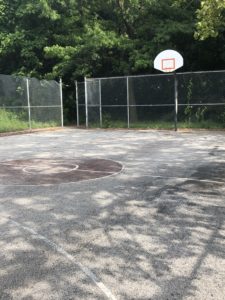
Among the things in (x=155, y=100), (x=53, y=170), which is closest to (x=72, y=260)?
(x=53, y=170)

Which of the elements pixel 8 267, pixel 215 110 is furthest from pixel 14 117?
pixel 8 267

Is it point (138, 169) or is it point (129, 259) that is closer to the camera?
point (129, 259)

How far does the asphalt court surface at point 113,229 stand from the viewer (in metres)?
4.22

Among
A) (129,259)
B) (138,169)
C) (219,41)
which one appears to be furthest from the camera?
(219,41)

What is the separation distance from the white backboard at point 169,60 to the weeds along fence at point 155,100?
46 centimetres

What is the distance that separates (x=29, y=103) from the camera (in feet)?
73.1

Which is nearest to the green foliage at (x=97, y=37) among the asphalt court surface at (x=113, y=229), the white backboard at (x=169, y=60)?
the white backboard at (x=169, y=60)

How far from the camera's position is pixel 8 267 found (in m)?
4.65

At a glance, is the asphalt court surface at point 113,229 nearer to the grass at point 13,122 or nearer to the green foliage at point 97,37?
the grass at point 13,122

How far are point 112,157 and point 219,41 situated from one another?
1435 cm

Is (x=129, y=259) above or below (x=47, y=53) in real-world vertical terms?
below

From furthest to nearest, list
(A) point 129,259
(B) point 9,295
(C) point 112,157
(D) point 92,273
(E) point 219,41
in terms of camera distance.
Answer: (E) point 219,41 < (C) point 112,157 < (A) point 129,259 < (D) point 92,273 < (B) point 9,295

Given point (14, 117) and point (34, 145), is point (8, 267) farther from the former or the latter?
point (14, 117)

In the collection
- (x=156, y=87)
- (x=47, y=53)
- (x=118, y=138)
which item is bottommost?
(x=118, y=138)
